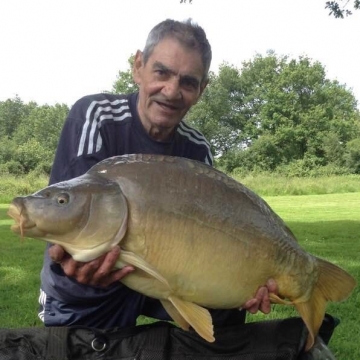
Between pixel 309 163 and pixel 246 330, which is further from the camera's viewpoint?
pixel 309 163

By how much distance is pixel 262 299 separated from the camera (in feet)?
6.52

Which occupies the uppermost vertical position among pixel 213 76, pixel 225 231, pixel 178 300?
pixel 213 76

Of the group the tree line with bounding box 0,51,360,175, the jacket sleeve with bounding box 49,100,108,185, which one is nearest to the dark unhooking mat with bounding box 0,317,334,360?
the jacket sleeve with bounding box 49,100,108,185

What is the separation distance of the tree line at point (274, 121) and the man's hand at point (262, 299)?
33303 mm

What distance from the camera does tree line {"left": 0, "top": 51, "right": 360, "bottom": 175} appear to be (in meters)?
38.4

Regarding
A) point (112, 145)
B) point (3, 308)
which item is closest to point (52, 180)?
point (112, 145)

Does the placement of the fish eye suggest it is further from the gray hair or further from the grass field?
the grass field

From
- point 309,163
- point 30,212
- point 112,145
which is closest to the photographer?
point 30,212

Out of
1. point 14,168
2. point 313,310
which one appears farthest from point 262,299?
point 14,168

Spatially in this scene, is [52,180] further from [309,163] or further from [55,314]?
[309,163]

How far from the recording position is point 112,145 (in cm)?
241

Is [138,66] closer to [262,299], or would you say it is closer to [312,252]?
[262,299]

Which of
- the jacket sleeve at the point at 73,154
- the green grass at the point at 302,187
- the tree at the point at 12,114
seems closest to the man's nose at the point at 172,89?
the jacket sleeve at the point at 73,154

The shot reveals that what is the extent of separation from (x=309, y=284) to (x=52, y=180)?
105cm
